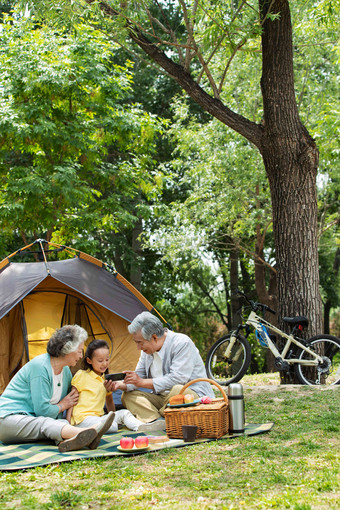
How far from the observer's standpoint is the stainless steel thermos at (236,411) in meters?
3.53

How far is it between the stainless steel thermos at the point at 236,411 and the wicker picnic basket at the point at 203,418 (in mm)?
35

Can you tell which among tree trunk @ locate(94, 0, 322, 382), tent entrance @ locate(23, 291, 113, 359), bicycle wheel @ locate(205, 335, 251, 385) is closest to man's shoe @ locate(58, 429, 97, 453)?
tent entrance @ locate(23, 291, 113, 359)

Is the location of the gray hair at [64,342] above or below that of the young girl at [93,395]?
above

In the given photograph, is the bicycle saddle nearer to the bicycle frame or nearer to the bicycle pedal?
the bicycle frame

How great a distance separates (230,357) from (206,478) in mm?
3457

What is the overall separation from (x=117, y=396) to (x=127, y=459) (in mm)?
1794

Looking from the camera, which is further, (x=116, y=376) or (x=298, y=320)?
(x=298, y=320)

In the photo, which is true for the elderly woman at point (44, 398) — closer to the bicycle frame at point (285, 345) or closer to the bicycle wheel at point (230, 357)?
the bicycle wheel at point (230, 357)

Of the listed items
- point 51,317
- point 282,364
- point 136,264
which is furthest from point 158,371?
point 136,264

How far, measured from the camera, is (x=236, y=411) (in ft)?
11.6

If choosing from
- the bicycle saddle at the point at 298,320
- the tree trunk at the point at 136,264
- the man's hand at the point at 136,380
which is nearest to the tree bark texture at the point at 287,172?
the bicycle saddle at the point at 298,320

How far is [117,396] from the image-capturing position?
15.9ft

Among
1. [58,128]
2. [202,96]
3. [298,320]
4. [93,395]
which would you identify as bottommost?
[93,395]

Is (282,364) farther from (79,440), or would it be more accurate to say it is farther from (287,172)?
(79,440)
